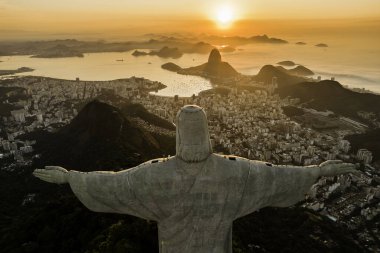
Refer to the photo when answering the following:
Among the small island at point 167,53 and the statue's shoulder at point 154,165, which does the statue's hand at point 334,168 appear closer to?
the statue's shoulder at point 154,165

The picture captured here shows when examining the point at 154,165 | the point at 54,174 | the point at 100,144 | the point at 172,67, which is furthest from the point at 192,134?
the point at 172,67

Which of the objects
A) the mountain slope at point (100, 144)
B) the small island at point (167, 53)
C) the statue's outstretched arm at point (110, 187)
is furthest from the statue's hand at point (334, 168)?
the small island at point (167, 53)

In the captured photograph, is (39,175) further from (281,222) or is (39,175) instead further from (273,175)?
(281,222)

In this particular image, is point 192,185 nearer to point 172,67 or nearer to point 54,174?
point 54,174

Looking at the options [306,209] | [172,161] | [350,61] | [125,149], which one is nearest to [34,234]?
[125,149]

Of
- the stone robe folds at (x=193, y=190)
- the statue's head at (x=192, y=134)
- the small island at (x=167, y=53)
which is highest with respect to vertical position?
the statue's head at (x=192, y=134)

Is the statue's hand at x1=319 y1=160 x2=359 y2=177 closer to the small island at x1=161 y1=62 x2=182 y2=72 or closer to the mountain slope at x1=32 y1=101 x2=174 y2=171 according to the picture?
the mountain slope at x1=32 y1=101 x2=174 y2=171

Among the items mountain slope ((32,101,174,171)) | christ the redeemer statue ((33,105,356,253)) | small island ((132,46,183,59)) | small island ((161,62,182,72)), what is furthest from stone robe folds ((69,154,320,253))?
small island ((132,46,183,59))
